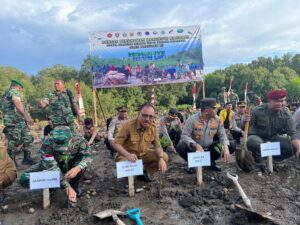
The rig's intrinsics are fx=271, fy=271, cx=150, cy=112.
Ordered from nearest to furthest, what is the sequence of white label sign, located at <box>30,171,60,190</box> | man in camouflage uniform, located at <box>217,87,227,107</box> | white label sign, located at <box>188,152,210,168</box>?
1. white label sign, located at <box>30,171,60,190</box>
2. white label sign, located at <box>188,152,210,168</box>
3. man in camouflage uniform, located at <box>217,87,227,107</box>

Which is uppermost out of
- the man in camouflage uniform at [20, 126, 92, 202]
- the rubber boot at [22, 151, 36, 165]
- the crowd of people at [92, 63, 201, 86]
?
the crowd of people at [92, 63, 201, 86]

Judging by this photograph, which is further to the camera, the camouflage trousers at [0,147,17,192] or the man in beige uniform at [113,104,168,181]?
the man in beige uniform at [113,104,168,181]

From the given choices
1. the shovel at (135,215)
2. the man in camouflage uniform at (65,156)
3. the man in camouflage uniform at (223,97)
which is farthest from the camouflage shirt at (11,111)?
the man in camouflage uniform at (223,97)

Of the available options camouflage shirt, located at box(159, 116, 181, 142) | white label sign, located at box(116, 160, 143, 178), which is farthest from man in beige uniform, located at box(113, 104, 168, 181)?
camouflage shirt, located at box(159, 116, 181, 142)

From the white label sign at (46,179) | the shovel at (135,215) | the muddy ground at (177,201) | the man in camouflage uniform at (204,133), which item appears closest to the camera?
the shovel at (135,215)

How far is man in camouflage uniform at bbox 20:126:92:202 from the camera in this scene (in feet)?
10.2

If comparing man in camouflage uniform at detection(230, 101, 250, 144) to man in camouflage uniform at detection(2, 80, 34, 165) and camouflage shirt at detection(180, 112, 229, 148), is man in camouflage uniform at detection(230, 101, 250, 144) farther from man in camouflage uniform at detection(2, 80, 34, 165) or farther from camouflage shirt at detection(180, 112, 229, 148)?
man in camouflage uniform at detection(2, 80, 34, 165)

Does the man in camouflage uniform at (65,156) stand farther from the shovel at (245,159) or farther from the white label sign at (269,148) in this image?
the white label sign at (269,148)

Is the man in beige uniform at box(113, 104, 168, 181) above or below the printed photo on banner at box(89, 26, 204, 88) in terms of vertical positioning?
below

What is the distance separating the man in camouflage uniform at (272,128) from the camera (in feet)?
14.0

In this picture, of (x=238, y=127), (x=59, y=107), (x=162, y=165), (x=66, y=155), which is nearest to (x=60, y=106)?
(x=59, y=107)

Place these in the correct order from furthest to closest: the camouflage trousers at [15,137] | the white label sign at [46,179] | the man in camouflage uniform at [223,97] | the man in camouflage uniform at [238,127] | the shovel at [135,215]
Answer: the man in camouflage uniform at [223,97], the man in camouflage uniform at [238,127], the camouflage trousers at [15,137], the white label sign at [46,179], the shovel at [135,215]

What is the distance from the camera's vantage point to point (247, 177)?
13.4 ft

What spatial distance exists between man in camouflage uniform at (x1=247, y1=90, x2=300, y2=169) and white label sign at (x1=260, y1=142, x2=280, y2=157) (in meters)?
0.25
